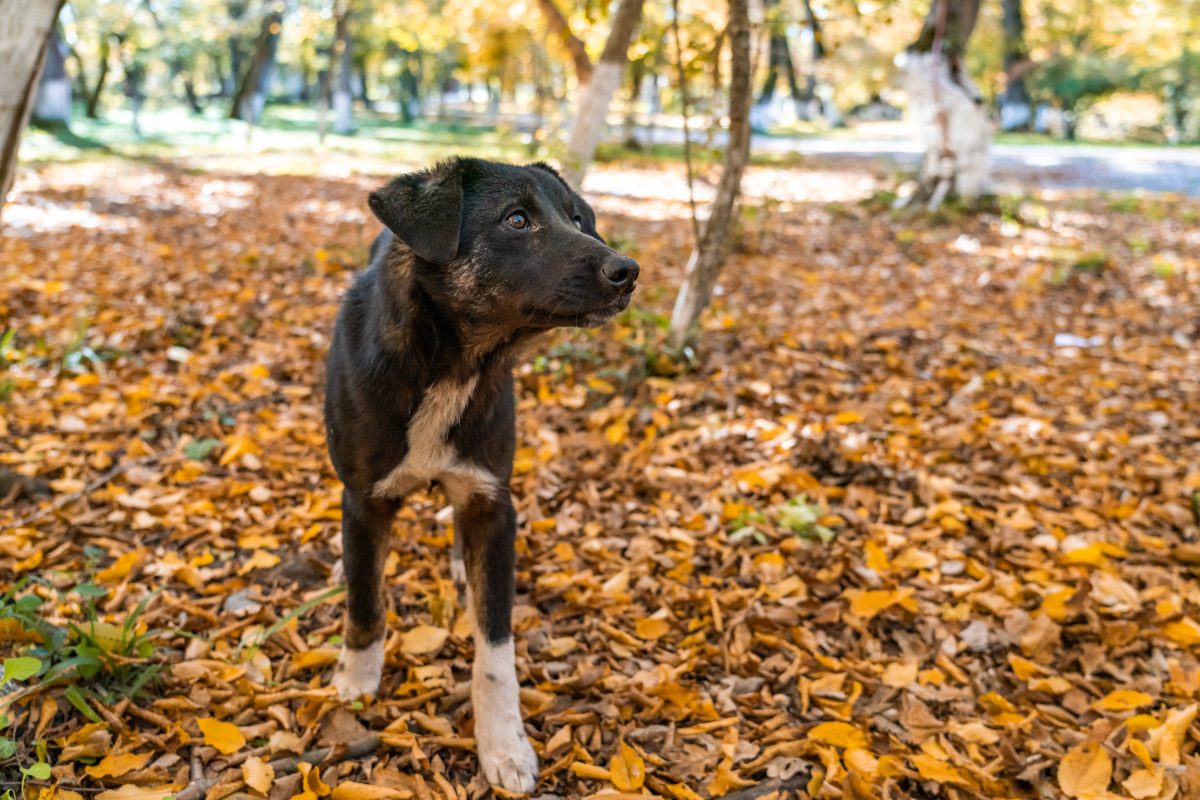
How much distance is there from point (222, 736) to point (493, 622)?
0.95 metres

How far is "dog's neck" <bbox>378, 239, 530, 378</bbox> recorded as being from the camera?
A: 283cm

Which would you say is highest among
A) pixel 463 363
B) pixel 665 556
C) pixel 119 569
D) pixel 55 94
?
pixel 55 94

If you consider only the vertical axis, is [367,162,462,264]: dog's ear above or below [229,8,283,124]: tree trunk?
below

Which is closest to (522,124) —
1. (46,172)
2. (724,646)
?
(46,172)

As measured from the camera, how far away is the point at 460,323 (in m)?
2.85

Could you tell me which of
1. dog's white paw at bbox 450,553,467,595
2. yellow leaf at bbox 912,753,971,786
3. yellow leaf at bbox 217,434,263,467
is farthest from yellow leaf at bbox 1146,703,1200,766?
yellow leaf at bbox 217,434,263,467

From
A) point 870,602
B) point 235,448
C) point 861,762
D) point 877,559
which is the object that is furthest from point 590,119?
point 861,762

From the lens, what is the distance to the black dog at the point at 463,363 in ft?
9.06

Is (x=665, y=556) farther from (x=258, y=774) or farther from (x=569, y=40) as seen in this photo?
(x=569, y=40)

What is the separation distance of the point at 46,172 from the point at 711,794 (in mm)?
16773

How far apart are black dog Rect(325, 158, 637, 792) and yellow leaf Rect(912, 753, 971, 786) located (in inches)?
50.5

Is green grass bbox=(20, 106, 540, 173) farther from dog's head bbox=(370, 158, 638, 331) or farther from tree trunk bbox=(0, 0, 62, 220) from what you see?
dog's head bbox=(370, 158, 638, 331)

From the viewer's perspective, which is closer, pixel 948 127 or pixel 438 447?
pixel 438 447

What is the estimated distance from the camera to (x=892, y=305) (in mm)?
8188
